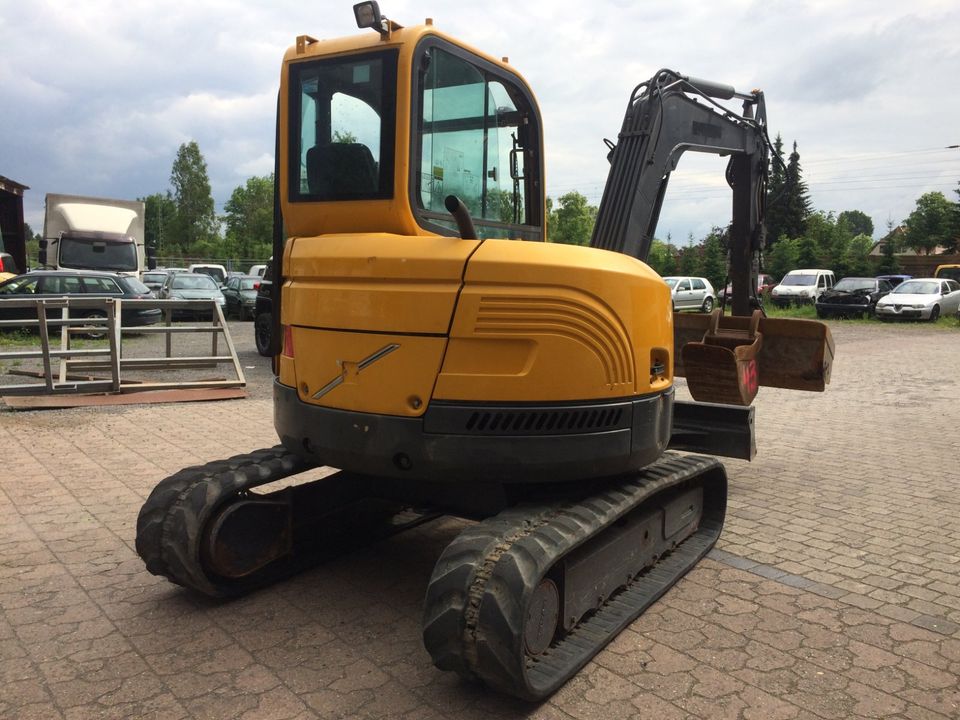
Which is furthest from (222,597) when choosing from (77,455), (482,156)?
(77,455)

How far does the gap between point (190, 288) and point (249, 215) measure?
6404 centimetres

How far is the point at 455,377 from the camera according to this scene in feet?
11.8

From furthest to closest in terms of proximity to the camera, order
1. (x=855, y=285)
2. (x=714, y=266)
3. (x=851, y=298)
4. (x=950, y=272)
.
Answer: (x=714, y=266) → (x=950, y=272) → (x=855, y=285) → (x=851, y=298)

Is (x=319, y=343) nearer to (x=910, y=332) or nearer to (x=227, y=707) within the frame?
(x=227, y=707)

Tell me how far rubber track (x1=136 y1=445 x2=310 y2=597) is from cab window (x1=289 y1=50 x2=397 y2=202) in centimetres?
149

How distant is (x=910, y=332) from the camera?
A: 24047 millimetres

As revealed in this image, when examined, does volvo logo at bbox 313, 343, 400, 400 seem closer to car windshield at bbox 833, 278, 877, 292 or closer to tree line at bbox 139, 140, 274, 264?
car windshield at bbox 833, 278, 877, 292

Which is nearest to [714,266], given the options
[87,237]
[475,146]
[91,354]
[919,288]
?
[919,288]

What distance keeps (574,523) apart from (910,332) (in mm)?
23903

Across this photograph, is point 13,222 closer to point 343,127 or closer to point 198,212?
point 343,127

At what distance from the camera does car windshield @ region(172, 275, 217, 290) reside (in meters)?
24.8

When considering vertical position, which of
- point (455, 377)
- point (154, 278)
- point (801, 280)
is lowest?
point (455, 377)

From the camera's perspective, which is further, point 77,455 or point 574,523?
point 77,455

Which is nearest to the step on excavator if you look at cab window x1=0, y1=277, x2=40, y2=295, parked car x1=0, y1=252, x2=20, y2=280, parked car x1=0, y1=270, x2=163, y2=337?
parked car x1=0, y1=270, x2=163, y2=337
